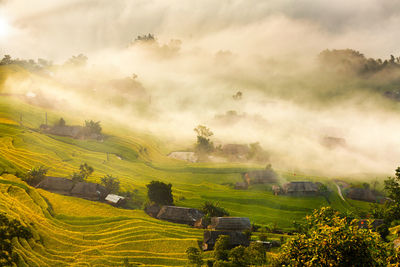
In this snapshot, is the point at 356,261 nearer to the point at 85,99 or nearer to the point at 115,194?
the point at 115,194

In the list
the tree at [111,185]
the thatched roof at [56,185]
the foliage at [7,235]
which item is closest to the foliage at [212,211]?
the tree at [111,185]

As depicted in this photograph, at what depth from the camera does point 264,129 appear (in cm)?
14600

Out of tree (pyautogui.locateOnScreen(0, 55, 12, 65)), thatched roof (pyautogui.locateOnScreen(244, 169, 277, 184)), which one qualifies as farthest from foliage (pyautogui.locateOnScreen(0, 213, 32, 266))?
tree (pyautogui.locateOnScreen(0, 55, 12, 65))

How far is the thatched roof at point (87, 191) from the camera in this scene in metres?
60.0

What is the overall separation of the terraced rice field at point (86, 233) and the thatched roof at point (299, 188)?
1521 inches

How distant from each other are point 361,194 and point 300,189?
21.2m

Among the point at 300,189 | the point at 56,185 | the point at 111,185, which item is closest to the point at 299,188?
the point at 300,189

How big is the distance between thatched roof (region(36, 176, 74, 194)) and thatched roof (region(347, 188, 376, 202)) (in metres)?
78.6

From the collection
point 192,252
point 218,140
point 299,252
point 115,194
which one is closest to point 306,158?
point 218,140

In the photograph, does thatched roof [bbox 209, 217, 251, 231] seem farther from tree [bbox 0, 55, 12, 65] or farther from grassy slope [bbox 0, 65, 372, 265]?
tree [bbox 0, 55, 12, 65]

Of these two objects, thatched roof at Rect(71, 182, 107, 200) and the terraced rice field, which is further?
thatched roof at Rect(71, 182, 107, 200)

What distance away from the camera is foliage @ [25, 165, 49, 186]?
5842cm

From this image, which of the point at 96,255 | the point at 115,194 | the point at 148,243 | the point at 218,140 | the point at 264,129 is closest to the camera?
the point at 96,255

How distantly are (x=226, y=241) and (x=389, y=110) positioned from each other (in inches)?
7085
